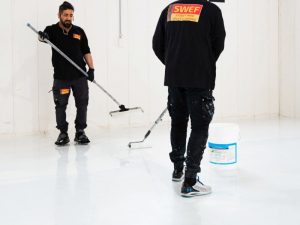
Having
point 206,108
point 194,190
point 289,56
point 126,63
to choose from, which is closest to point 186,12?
point 206,108

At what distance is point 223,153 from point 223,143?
0.07m

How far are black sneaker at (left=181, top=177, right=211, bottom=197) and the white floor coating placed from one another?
0.13 ft

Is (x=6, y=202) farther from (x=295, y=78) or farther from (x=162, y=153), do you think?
(x=295, y=78)

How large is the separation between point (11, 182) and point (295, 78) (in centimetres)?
421

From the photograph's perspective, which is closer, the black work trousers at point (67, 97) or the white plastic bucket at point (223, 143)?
the white plastic bucket at point (223, 143)

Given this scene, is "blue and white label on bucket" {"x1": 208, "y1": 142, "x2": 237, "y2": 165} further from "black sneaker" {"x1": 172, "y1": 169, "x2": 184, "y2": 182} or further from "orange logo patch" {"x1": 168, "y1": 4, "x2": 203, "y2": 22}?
"orange logo patch" {"x1": 168, "y1": 4, "x2": 203, "y2": 22}

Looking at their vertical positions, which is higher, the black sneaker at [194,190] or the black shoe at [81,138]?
the black shoe at [81,138]

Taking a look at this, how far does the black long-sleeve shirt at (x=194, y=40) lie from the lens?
245 cm

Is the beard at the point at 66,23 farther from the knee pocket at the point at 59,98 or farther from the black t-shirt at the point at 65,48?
the knee pocket at the point at 59,98

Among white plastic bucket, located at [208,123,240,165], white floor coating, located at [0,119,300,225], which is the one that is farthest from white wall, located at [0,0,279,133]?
white plastic bucket, located at [208,123,240,165]

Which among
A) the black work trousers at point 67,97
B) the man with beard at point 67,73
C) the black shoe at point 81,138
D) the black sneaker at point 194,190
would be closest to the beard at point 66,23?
the man with beard at point 67,73

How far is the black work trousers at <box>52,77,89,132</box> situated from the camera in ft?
13.5

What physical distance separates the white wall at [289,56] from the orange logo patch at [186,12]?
147 inches

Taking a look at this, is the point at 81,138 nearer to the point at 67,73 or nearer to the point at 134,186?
the point at 67,73
